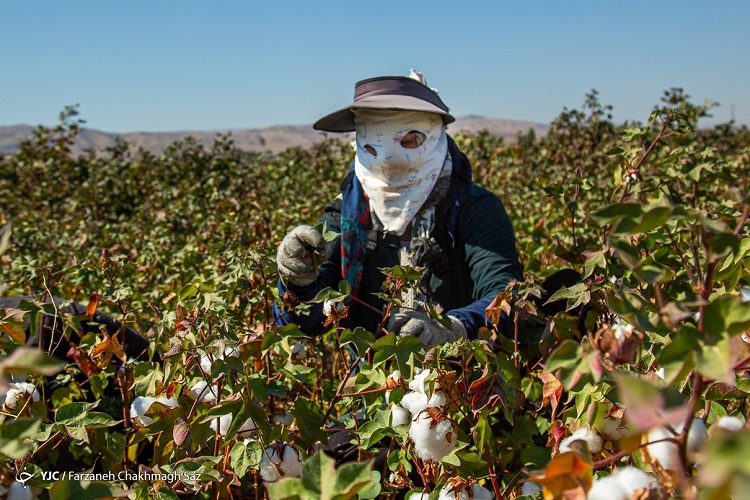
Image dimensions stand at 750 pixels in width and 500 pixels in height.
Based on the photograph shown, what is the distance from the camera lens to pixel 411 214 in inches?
81.3

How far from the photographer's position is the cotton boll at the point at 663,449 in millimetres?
681

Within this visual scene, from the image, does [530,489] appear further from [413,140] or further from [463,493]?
[413,140]

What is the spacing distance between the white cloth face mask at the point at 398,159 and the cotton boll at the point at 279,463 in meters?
0.95

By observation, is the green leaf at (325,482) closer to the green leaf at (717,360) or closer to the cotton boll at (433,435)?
the green leaf at (717,360)

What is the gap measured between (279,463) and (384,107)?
1053mm

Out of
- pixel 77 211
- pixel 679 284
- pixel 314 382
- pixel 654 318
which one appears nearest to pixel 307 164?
pixel 77 211

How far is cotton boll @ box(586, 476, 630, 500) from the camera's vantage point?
65cm

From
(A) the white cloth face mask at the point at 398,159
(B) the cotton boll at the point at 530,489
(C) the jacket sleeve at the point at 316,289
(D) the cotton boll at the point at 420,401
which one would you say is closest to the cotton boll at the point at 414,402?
(D) the cotton boll at the point at 420,401

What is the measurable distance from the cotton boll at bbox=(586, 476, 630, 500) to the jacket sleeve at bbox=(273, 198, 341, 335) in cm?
107

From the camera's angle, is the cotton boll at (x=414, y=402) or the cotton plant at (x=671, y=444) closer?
Answer: the cotton plant at (x=671, y=444)

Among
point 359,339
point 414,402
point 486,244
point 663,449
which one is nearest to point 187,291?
point 359,339

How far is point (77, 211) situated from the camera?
Answer: 509 cm

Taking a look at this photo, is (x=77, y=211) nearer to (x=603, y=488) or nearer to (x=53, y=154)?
(x=53, y=154)

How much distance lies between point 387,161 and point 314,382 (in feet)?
2.21
